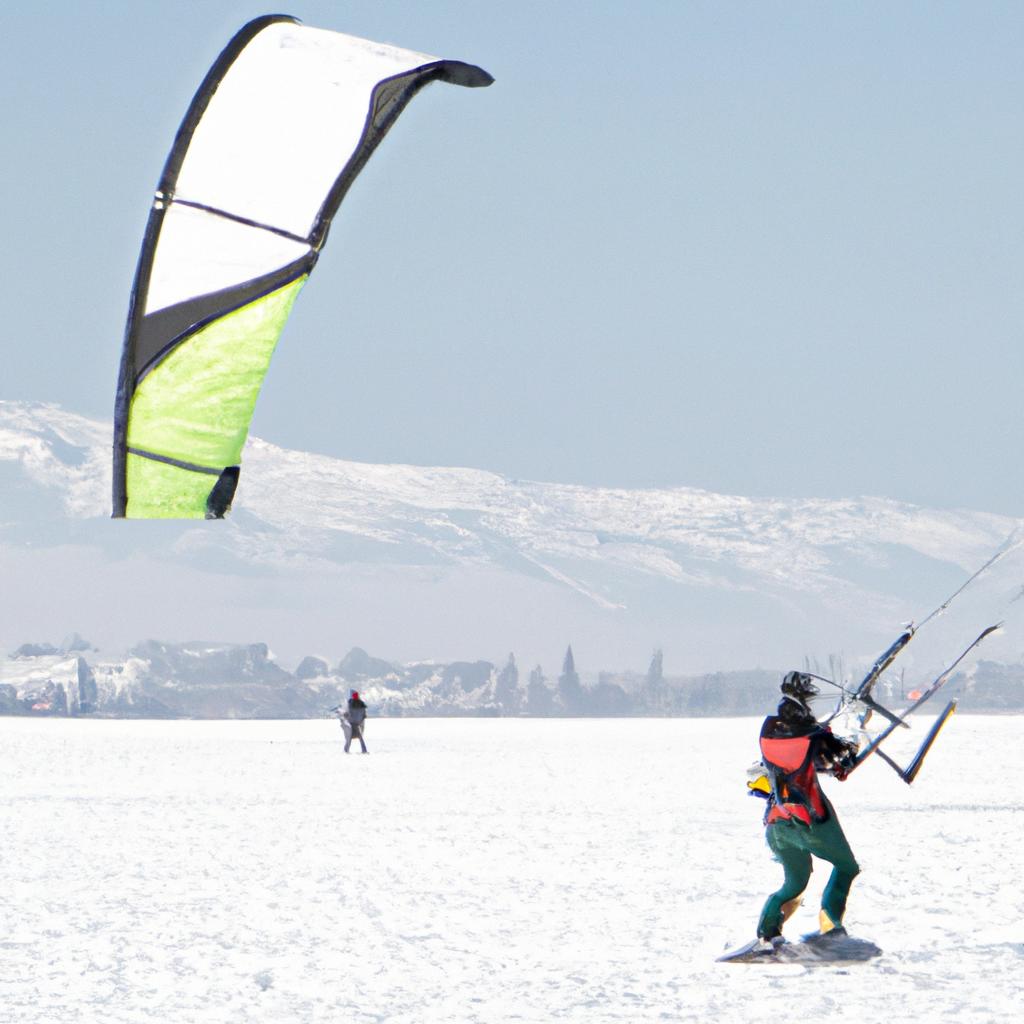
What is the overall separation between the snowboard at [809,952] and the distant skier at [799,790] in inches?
8.3

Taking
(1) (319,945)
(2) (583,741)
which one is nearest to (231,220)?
(1) (319,945)

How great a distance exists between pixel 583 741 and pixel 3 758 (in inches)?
574

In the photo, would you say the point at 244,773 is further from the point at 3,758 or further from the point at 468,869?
the point at 468,869

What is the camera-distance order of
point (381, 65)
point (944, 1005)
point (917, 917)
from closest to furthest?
point (381, 65), point (944, 1005), point (917, 917)

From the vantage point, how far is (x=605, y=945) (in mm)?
9523

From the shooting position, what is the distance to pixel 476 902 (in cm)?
1123

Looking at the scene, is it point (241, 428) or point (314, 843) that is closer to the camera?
point (241, 428)

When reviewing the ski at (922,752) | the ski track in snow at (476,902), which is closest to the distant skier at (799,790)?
the ski track in snow at (476,902)

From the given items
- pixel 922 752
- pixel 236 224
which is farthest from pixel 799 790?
pixel 236 224

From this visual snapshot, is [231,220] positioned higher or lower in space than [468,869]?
higher

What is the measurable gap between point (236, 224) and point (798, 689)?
5.25 metres

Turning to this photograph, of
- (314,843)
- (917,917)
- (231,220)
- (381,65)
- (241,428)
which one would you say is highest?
(381,65)

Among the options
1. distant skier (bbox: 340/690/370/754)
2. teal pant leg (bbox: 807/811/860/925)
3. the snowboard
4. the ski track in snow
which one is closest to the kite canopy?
the ski track in snow

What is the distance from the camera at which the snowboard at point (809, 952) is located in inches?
346
